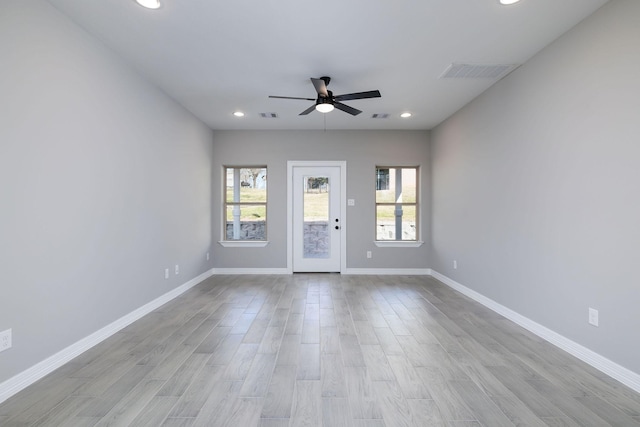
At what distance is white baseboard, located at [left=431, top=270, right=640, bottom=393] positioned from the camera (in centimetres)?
212

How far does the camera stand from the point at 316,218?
5.89 meters

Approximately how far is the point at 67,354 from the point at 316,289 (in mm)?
3008

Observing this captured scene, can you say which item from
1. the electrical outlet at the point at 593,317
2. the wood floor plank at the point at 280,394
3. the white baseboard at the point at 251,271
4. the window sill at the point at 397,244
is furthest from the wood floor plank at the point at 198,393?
the window sill at the point at 397,244

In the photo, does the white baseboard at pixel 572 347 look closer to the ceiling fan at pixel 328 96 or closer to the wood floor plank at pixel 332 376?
the wood floor plank at pixel 332 376

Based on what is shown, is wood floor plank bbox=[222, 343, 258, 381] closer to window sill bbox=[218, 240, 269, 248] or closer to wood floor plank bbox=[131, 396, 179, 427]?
wood floor plank bbox=[131, 396, 179, 427]

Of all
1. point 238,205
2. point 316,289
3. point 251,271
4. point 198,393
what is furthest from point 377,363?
point 238,205

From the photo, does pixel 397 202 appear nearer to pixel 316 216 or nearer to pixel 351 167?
pixel 351 167

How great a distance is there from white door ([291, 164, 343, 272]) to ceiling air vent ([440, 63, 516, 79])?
2.73 m

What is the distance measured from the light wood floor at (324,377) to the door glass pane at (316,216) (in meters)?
2.35

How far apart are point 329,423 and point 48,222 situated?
2.40 m

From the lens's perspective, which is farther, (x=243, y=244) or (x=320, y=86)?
(x=243, y=244)

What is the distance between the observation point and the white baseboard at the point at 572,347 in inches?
83.4

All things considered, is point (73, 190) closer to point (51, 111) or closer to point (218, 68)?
point (51, 111)

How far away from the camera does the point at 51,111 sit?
2.30 m
